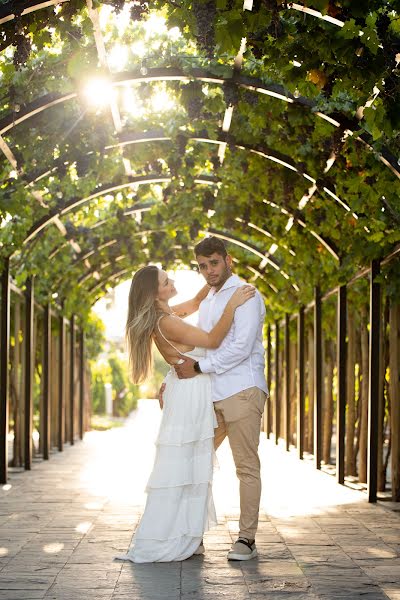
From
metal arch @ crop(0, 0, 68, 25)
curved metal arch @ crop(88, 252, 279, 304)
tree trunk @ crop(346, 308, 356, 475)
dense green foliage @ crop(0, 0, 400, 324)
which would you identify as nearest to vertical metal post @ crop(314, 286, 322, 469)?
dense green foliage @ crop(0, 0, 400, 324)

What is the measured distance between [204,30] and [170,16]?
16.2 inches

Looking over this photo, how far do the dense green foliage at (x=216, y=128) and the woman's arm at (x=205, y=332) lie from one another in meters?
1.05

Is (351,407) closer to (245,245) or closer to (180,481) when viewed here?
(245,245)

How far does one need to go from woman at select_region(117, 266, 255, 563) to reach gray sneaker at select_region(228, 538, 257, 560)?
0.18 metres

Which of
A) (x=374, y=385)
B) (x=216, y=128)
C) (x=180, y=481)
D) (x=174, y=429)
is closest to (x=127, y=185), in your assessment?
(x=216, y=128)

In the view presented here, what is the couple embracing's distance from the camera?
517cm

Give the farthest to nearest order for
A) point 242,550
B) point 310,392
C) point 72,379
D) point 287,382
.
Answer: point 72,379 < point 287,382 < point 310,392 < point 242,550

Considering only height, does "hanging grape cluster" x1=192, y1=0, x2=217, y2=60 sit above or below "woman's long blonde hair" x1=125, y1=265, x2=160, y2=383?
above

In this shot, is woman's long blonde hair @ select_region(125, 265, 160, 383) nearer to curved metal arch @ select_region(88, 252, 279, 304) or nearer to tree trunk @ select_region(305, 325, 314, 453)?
tree trunk @ select_region(305, 325, 314, 453)

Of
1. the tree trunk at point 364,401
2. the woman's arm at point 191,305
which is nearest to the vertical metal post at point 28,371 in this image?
the tree trunk at point 364,401

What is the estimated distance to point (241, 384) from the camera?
17.3 feet

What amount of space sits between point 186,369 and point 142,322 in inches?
13.4

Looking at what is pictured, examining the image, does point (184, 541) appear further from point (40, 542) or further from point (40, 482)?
point (40, 482)

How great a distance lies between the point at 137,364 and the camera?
5391 mm
